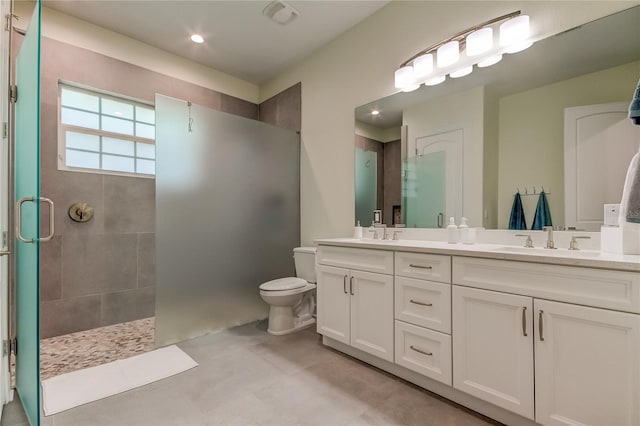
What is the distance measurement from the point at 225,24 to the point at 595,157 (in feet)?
9.30

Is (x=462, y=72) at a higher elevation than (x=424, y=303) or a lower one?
higher

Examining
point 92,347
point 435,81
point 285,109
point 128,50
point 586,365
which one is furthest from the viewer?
point 285,109

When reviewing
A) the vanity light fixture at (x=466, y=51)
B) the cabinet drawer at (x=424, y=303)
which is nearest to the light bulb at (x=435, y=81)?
the vanity light fixture at (x=466, y=51)

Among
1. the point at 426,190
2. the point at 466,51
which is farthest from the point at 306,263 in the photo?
the point at 466,51

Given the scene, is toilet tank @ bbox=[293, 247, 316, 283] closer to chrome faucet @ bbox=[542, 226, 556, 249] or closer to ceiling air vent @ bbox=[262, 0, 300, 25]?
chrome faucet @ bbox=[542, 226, 556, 249]

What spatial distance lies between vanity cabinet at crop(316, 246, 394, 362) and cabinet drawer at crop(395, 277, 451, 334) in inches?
2.8

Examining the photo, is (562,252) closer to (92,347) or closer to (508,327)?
(508,327)

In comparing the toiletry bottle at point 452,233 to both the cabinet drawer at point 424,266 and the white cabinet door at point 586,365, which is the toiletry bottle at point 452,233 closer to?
the cabinet drawer at point 424,266

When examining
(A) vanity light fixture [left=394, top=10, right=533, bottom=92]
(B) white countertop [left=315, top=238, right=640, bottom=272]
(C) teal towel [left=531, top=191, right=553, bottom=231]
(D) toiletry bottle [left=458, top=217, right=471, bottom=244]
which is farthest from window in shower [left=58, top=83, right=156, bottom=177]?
(C) teal towel [left=531, top=191, right=553, bottom=231]

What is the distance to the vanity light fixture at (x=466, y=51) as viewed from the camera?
175 cm

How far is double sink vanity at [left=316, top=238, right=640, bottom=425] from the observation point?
1113 mm

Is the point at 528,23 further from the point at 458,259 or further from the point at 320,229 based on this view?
the point at 320,229

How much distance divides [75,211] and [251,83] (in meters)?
2.32

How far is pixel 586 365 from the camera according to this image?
1.16 metres
